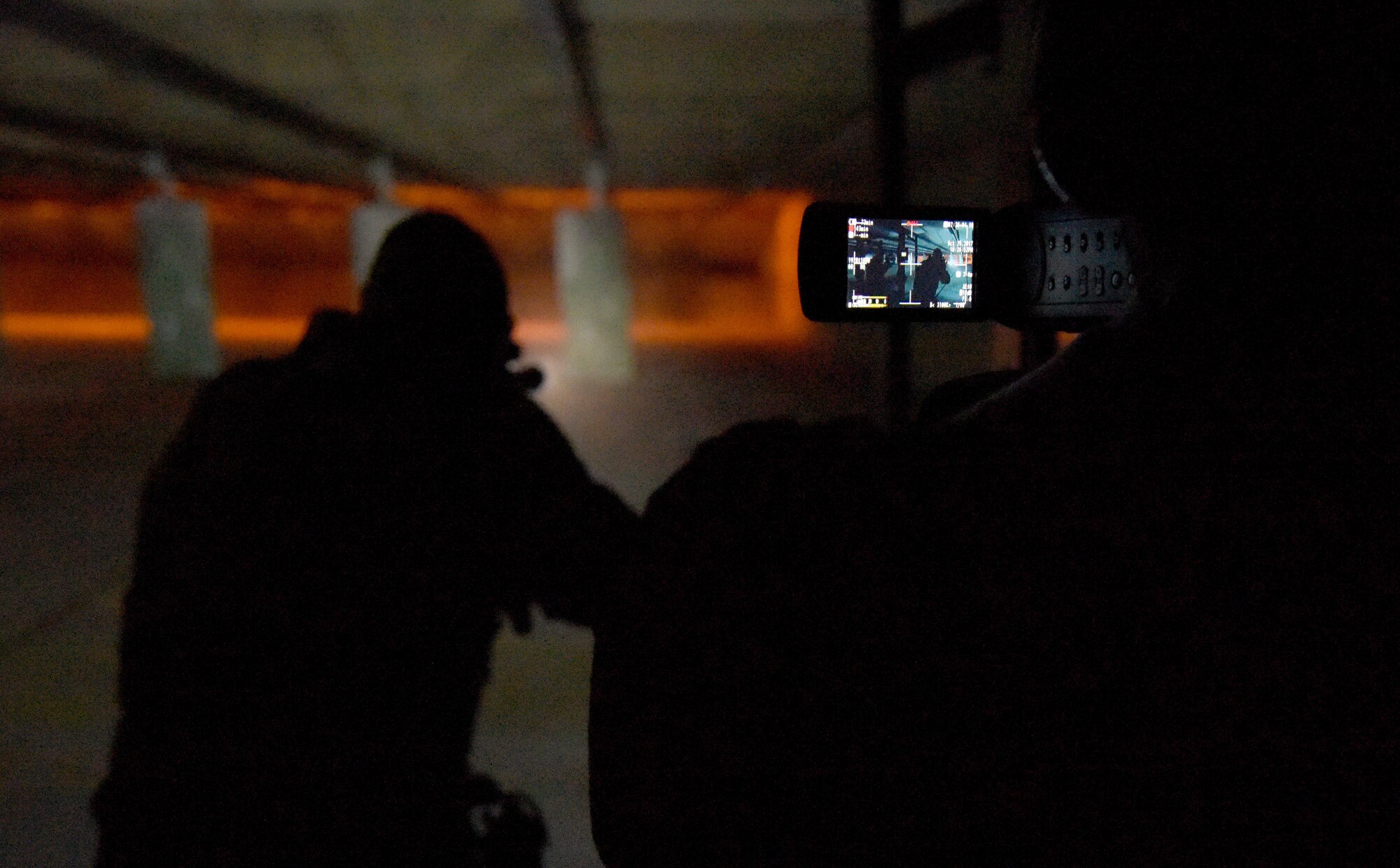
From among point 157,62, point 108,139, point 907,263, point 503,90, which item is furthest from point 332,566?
point 108,139

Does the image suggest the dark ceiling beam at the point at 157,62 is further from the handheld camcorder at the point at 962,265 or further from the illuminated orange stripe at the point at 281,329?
the illuminated orange stripe at the point at 281,329

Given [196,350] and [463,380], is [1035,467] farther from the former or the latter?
[196,350]

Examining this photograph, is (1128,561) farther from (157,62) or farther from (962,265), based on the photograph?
(157,62)

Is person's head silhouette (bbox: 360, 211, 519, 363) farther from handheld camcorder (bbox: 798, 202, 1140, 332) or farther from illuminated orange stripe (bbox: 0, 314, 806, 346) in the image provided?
illuminated orange stripe (bbox: 0, 314, 806, 346)

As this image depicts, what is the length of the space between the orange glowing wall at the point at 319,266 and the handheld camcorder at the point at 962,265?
62.8ft

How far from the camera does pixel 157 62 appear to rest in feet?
24.6

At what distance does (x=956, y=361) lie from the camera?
12.1 metres

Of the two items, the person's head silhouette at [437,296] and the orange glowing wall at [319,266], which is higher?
the orange glowing wall at [319,266]

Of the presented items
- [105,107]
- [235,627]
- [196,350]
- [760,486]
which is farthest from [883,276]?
[196,350]

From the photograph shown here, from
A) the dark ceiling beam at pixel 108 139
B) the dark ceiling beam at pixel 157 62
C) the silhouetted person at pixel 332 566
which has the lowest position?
the silhouetted person at pixel 332 566

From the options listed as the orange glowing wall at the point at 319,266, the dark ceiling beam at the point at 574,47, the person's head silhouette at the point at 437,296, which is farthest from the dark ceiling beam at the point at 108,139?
the person's head silhouette at the point at 437,296

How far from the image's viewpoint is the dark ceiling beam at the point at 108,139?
1005 cm

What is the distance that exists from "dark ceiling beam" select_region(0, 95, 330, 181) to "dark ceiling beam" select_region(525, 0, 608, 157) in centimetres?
555

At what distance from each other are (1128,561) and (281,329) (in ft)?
73.8
